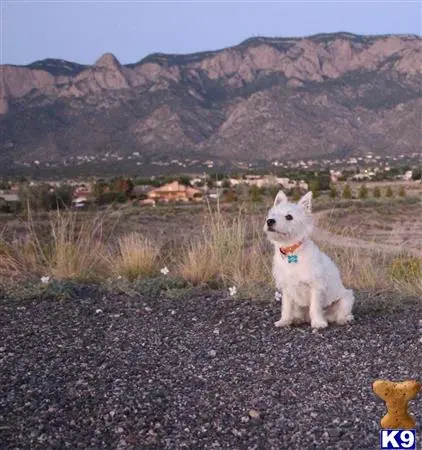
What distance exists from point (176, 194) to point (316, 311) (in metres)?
35.7

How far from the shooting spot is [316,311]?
20.6 ft

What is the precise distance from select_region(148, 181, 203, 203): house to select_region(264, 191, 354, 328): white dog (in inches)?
1334

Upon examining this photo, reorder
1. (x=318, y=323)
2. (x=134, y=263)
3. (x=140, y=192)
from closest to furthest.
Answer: (x=318, y=323) → (x=134, y=263) → (x=140, y=192)

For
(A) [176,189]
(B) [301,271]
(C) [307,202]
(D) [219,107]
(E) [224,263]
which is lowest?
(A) [176,189]

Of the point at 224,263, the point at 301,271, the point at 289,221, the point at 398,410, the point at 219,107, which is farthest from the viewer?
the point at 219,107

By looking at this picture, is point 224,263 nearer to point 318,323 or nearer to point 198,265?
point 198,265

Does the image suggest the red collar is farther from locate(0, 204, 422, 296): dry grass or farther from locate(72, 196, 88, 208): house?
locate(72, 196, 88, 208): house

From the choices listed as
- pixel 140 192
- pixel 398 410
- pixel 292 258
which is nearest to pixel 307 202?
pixel 292 258

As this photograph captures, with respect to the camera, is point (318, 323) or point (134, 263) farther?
point (134, 263)

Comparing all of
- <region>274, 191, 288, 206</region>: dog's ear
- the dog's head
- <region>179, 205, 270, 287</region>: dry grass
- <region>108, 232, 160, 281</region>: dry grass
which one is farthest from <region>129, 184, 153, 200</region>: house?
the dog's head

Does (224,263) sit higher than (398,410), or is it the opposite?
(398,410)

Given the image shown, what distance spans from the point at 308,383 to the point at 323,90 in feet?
227

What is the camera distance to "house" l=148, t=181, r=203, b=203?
41312mm

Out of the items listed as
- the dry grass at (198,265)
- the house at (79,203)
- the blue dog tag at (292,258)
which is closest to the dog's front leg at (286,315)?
→ the blue dog tag at (292,258)
